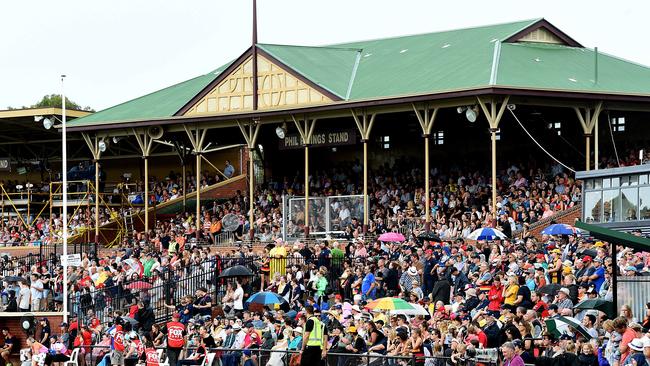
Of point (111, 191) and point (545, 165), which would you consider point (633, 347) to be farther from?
point (111, 191)

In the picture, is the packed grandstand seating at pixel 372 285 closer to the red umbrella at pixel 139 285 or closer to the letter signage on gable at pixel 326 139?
the red umbrella at pixel 139 285

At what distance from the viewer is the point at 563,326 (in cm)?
2153

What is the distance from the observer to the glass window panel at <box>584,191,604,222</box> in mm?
31141

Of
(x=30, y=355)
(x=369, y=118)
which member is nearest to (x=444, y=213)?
(x=369, y=118)

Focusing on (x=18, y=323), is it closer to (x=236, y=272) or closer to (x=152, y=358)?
(x=236, y=272)


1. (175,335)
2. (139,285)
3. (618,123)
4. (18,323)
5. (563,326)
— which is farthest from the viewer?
(618,123)

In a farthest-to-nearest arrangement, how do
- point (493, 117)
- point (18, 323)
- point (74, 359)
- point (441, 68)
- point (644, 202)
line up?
point (441, 68)
point (18, 323)
point (493, 117)
point (74, 359)
point (644, 202)

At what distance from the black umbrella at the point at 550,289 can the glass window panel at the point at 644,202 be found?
15.3ft

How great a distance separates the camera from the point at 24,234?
51062 mm

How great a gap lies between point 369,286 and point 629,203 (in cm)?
621

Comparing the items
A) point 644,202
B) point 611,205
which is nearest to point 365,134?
point 611,205

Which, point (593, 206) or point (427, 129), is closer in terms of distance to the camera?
point (593, 206)

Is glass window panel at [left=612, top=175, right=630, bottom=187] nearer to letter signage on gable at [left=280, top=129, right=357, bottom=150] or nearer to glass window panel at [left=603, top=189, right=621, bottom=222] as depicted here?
glass window panel at [left=603, top=189, right=621, bottom=222]

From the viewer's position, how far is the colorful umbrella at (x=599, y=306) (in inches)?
886
